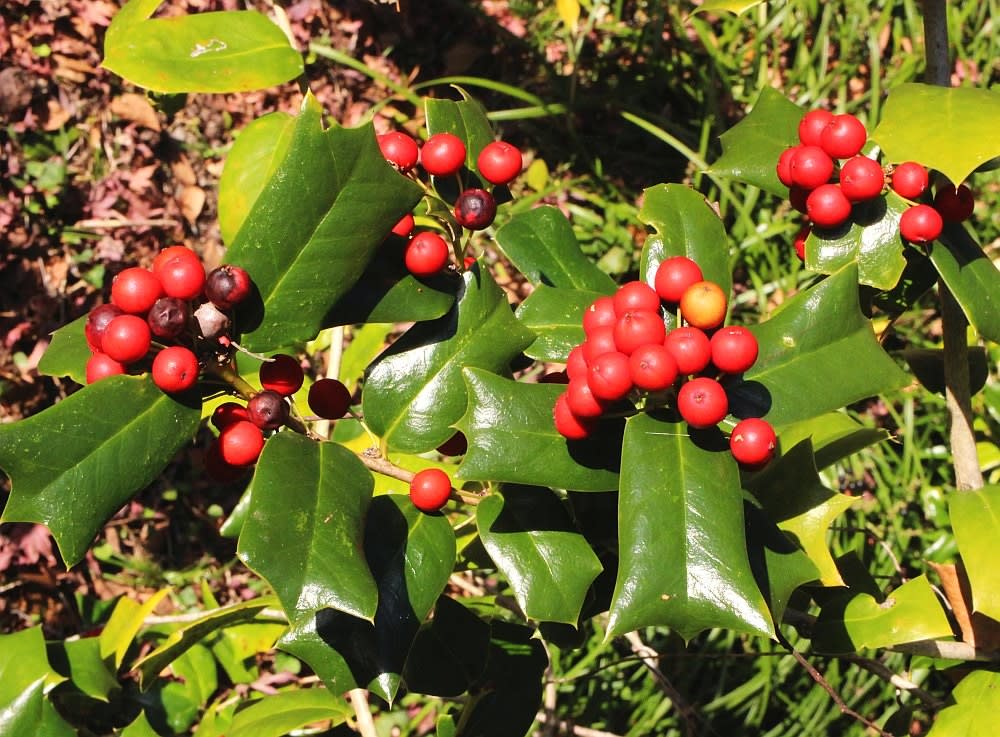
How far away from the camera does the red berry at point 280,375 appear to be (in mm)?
1352

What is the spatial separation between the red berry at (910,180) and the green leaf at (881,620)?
75cm

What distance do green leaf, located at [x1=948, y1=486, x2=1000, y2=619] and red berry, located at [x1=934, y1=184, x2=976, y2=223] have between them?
547 millimetres

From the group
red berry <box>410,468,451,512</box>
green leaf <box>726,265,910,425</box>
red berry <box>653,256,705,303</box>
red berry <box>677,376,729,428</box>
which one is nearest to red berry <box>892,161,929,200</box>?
green leaf <box>726,265,910,425</box>

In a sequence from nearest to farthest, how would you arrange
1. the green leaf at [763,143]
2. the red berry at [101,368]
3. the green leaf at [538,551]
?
the red berry at [101,368]
the green leaf at [538,551]
the green leaf at [763,143]

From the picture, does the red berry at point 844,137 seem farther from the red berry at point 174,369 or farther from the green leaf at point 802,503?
the red berry at point 174,369

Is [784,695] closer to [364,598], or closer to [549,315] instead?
[549,315]

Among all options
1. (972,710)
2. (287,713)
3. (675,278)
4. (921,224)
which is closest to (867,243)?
(921,224)

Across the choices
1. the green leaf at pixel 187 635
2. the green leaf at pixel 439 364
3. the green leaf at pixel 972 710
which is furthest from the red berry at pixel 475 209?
the green leaf at pixel 972 710

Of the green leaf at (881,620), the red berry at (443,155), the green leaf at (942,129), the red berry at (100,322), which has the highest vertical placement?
the green leaf at (942,129)

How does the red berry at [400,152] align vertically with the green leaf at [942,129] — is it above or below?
below

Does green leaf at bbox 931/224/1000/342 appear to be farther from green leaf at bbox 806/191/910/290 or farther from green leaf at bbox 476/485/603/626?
green leaf at bbox 476/485/603/626

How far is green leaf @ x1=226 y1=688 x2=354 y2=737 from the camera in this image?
181 centimetres

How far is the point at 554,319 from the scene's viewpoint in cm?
154

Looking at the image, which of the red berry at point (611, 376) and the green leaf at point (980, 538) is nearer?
the red berry at point (611, 376)
